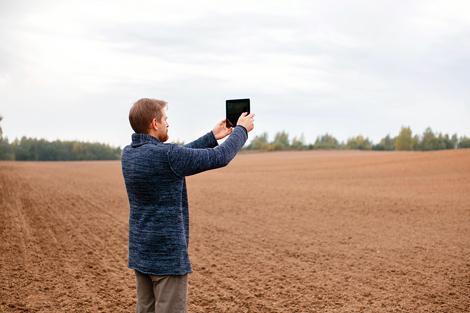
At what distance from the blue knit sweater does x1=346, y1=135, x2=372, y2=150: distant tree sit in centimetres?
10072

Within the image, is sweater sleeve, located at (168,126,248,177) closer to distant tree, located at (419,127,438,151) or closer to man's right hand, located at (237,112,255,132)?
man's right hand, located at (237,112,255,132)

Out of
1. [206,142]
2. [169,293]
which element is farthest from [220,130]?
[169,293]

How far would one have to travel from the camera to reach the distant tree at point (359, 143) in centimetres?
10328

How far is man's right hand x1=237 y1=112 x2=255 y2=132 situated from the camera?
321cm

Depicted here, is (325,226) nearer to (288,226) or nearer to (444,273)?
(288,226)

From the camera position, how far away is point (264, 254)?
400 inches

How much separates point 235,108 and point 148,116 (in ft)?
2.00

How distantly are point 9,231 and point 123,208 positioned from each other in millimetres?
6593

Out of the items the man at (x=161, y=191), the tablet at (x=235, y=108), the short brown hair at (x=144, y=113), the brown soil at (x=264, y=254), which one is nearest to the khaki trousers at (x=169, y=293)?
the man at (x=161, y=191)

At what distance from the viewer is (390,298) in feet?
23.1

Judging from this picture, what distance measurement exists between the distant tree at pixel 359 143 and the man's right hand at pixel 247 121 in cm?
10040

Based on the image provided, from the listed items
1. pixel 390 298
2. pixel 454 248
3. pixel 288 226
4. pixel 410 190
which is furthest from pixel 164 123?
pixel 410 190

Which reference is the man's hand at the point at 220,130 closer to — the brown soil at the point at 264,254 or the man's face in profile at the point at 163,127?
the man's face in profile at the point at 163,127

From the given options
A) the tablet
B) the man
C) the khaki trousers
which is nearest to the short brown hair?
the man
